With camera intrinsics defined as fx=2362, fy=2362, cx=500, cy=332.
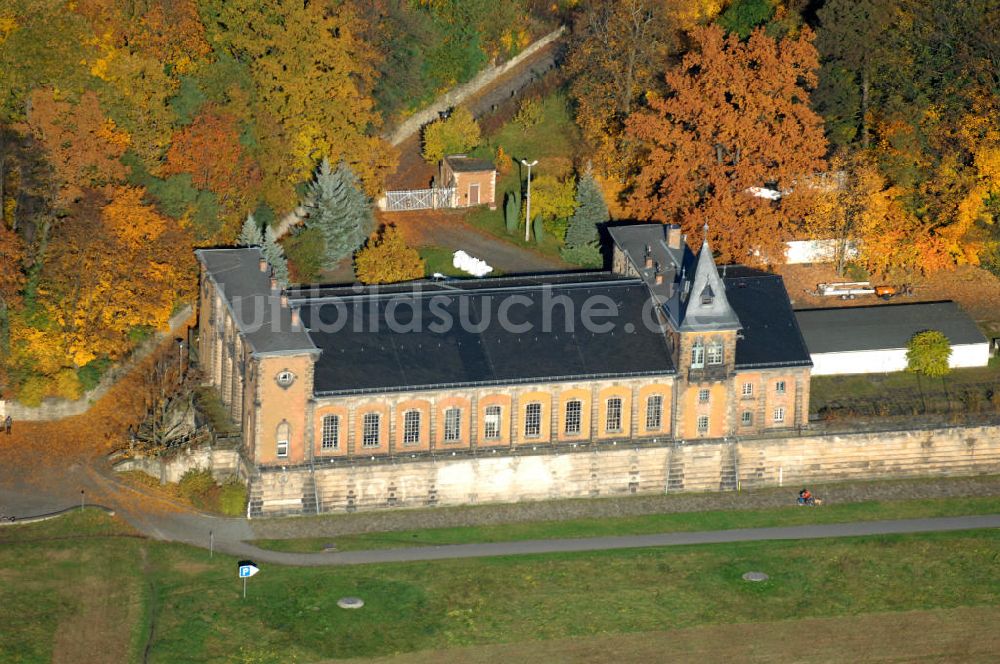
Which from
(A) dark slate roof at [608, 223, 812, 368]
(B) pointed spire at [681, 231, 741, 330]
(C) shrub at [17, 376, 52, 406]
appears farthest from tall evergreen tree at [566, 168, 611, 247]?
(C) shrub at [17, 376, 52, 406]

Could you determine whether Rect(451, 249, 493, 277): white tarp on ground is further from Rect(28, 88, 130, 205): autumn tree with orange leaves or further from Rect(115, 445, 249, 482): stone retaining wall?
Rect(115, 445, 249, 482): stone retaining wall

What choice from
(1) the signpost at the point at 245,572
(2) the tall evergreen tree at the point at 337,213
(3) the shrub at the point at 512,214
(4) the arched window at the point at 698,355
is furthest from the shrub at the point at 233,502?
(3) the shrub at the point at 512,214

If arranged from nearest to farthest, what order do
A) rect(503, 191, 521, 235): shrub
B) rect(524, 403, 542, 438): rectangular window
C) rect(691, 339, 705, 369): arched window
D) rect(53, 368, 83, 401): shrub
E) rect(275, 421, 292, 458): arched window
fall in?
A: rect(275, 421, 292, 458): arched window, rect(524, 403, 542, 438): rectangular window, rect(691, 339, 705, 369): arched window, rect(53, 368, 83, 401): shrub, rect(503, 191, 521, 235): shrub

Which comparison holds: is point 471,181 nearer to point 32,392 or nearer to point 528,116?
point 528,116

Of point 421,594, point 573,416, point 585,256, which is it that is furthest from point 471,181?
point 421,594

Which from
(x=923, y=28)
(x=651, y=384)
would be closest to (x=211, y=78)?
(x=651, y=384)

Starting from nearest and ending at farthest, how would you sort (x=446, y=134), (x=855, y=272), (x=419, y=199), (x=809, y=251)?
(x=855, y=272) < (x=809, y=251) < (x=419, y=199) < (x=446, y=134)
